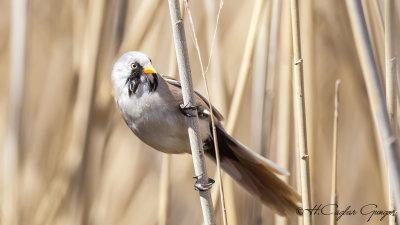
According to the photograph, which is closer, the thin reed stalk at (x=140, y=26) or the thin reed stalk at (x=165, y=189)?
the thin reed stalk at (x=165, y=189)

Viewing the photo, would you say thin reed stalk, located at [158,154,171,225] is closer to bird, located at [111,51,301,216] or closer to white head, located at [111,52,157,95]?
bird, located at [111,51,301,216]

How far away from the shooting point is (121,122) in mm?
2344

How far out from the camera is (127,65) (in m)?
1.73

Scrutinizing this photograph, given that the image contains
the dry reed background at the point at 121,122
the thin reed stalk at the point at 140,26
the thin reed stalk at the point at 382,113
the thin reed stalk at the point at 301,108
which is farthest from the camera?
the thin reed stalk at the point at 140,26

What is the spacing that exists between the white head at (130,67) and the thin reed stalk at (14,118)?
40 centimetres

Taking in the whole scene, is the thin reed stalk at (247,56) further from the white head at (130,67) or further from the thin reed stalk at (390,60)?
the thin reed stalk at (390,60)

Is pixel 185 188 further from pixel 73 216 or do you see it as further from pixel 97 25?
pixel 97 25

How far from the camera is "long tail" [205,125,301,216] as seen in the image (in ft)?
5.65

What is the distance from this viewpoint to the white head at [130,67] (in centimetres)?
170

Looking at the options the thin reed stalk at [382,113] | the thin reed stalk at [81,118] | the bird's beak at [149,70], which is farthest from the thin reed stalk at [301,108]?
the thin reed stalk at [81,118]

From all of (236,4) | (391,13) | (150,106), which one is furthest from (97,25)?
(391,13)

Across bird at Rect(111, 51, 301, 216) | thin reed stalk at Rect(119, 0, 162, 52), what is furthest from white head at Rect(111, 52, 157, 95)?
thin reed stalk at Rect(119, 0, 162, 52)

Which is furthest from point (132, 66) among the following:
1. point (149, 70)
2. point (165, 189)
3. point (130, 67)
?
point (165, 189)

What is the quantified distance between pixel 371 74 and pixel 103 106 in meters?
1.18
